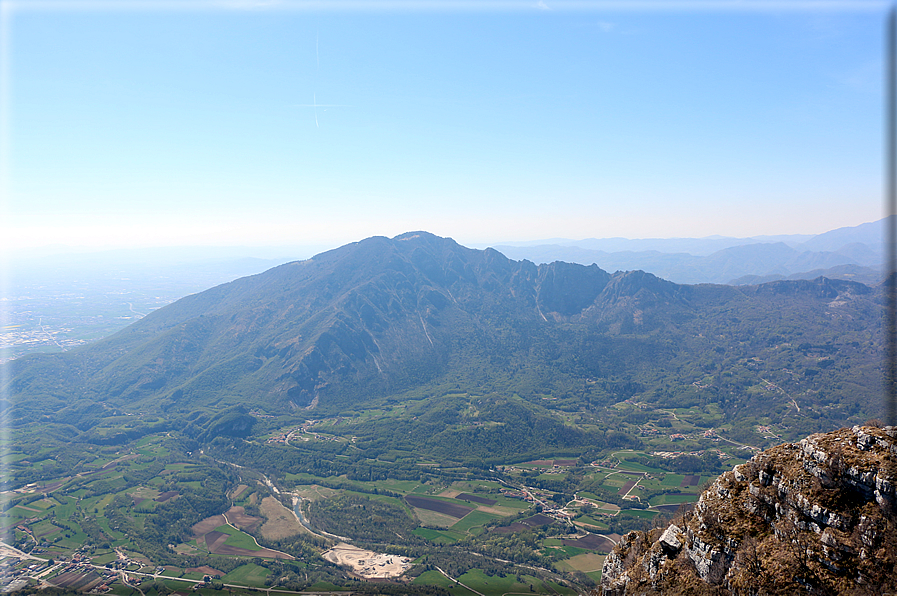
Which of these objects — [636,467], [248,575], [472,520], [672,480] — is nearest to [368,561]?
[248,575]

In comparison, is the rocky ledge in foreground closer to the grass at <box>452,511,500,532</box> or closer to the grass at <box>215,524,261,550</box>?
the grass at <box>452,511,500,532</box>

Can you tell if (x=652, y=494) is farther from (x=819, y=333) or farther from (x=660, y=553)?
(x=819, y=333)

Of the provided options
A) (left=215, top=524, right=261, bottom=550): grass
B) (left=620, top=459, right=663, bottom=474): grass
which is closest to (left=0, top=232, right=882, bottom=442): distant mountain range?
(left=620, top=459, right=663, bottom=474): grass

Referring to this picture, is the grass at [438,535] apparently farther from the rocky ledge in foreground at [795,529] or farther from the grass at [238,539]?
the rocky ledge in foreground at [795,529]

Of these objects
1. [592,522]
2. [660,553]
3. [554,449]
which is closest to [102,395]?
[554,449]

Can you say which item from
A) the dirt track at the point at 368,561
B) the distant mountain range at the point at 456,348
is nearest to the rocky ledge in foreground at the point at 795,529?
the dirt track at the point at 368,561

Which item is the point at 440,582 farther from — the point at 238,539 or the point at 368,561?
the point at 238,539

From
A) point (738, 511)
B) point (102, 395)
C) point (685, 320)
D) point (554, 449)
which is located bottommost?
point (554, 449)
